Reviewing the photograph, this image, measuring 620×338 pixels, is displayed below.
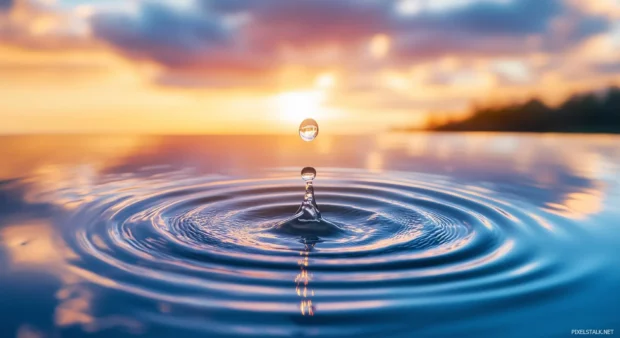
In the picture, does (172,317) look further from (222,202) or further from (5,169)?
(5,169)

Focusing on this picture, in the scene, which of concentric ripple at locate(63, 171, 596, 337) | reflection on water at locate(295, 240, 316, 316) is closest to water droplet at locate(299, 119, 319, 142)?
concentric ripple at locate(63, 171, 596, 337)

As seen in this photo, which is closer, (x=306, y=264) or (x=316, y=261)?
(x=306, y=264)

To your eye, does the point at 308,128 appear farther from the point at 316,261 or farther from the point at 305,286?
the point at 305,286

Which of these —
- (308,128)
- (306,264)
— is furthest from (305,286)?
(308,128)

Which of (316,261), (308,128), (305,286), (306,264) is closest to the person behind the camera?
(305,286)

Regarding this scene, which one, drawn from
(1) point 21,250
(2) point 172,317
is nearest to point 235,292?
(2) point 172,317

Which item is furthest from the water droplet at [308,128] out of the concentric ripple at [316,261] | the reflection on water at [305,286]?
the reflection on water at [305,286]
